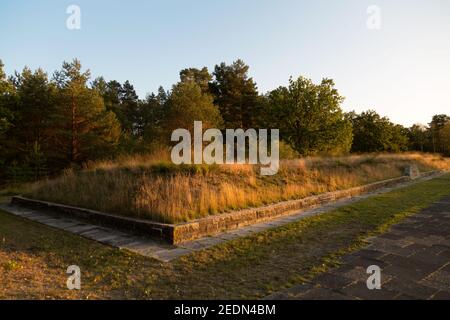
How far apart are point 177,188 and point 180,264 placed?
10.1 ft

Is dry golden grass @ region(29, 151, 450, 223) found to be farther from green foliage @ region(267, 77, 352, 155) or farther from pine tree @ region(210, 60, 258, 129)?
pine tree @ region(210, 60, 258, 129)

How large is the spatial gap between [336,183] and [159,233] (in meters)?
8.47

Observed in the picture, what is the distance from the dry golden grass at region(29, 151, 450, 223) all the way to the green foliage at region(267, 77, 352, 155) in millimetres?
15058

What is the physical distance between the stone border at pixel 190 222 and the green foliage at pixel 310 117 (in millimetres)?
17819

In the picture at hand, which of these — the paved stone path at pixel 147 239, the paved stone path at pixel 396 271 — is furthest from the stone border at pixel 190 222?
the paved stone path at pixel 396 271

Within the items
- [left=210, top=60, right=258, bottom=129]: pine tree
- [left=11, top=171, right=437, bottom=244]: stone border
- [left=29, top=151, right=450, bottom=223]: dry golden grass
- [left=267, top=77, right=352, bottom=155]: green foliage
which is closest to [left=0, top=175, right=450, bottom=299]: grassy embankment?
[left=11, top=171, right=437, bottom=244]: stone border

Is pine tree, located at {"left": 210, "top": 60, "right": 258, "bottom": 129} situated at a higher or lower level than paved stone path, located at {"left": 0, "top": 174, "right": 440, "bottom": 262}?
higher

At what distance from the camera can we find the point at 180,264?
4.47 m

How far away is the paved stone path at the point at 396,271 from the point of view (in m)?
→ 3.40

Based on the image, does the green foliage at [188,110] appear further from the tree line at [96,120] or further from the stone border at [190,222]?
the stone border at [190,222]

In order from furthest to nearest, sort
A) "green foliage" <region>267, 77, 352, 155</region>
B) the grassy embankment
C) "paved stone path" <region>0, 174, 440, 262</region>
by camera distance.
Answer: "green foliage" <region>267, 77, 352, 155</region> < "paved stone path" <region>0, 174, 440, 262</region> < the grassy embankment

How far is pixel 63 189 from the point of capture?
10.0 metres

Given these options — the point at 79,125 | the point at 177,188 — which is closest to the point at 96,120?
the point at 79,125

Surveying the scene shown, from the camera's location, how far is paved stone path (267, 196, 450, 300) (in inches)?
134
